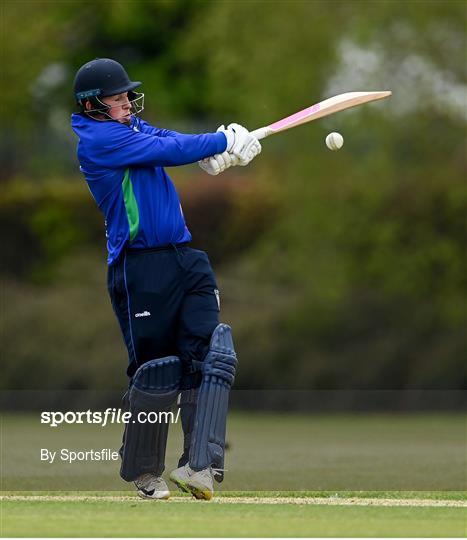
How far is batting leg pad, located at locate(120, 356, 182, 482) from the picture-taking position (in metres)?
7.03

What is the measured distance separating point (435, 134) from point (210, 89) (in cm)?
628

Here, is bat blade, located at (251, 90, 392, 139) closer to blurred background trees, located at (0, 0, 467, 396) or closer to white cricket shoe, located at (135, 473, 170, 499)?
white cricket shoe, located at (135, 473, 170, 499)

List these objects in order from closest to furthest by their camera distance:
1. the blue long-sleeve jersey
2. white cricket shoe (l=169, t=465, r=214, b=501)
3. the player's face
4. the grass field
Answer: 1. the grass field
2. white cricket shoe (l=169, t=465, r=214, b=501)
3. the blue long-sleeve jersey
4. the player's face

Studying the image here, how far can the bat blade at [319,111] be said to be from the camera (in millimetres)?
7352

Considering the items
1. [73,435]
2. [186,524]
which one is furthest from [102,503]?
[73,435]

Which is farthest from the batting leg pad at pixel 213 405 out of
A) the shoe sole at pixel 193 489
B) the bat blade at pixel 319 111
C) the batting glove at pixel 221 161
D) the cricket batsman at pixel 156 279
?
the bat blade at pixel 319 111

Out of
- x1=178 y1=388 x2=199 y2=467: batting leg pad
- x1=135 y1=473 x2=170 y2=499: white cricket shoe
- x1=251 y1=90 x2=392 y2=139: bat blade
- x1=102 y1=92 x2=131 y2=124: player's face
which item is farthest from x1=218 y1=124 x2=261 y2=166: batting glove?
x1=135 y1=473 x2=170 y2=499: white cricket shoe

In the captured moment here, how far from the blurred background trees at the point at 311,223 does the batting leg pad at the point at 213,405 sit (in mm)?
11249

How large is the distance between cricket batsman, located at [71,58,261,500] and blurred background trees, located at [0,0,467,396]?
10976 mm

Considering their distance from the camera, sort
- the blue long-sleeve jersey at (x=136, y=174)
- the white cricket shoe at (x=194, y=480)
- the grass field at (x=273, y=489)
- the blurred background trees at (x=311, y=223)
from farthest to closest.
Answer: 1. the blurred background trees at (x=311, y=223)
2. the blue long-sleeve jersey at (x=136, y=174)
3. the white cricket shoe at (x=194, y=480)
4. the grass field at (x=273, y=489)

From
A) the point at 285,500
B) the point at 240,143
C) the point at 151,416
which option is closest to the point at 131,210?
the point at 240,143

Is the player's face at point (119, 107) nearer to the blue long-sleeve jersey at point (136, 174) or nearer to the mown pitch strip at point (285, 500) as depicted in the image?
the blue long-sleeve jersey at point (136, 174)

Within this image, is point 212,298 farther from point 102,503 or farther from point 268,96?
point 268,96

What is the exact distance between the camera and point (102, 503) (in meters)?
6.81
